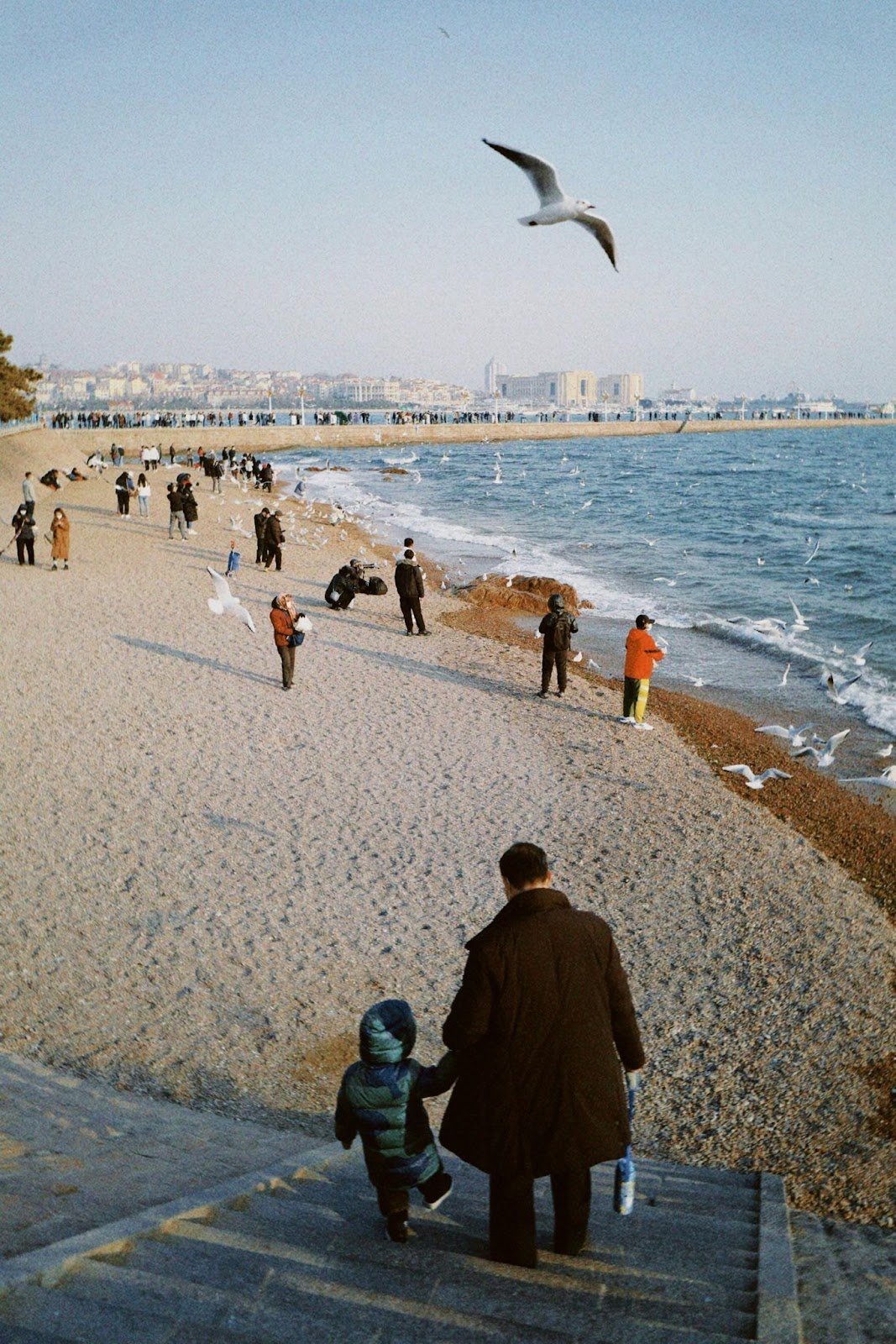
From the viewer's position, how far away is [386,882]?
26.5 feet

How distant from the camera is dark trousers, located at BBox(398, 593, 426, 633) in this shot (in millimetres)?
16656

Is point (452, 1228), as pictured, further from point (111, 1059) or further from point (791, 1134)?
point (111, 1059)

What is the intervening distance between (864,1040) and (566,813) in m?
4.02

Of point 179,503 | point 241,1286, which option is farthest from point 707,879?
point 179,503

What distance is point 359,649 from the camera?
16094 mm

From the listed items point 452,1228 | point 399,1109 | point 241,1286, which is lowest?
point 452,1228

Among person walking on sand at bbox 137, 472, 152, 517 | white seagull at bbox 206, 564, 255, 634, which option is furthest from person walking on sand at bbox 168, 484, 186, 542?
white seagull at bbox 206, 564, 255, 634

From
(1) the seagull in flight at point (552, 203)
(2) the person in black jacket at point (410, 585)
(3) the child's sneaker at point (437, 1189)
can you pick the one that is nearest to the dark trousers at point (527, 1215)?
(3) the child's sneaker at point (437, 1189)

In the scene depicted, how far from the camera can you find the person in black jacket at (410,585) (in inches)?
632

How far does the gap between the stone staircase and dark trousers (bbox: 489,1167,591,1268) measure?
0.05 m

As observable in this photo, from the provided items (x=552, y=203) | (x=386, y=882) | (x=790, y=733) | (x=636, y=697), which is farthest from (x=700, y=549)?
(x=552, y=203)

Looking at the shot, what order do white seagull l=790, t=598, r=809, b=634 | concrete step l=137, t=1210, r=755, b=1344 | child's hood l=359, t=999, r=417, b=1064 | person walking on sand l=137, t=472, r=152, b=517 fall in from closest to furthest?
concrete step l=137, t=1210, r=755, b=1344, child's hood l=359, t=999, r=417, b=1064, white seagull l=790, t=598, r=809, b=634, person walking on sand l=137, t=472, r=152, b=517

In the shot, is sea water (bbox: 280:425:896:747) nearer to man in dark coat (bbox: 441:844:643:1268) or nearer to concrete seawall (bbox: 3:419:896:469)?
concrete seawall (bbox: 3:419:896:469)

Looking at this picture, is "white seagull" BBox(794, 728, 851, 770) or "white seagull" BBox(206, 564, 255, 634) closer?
"white seagull" BBox(794, 728, 851, 770)
